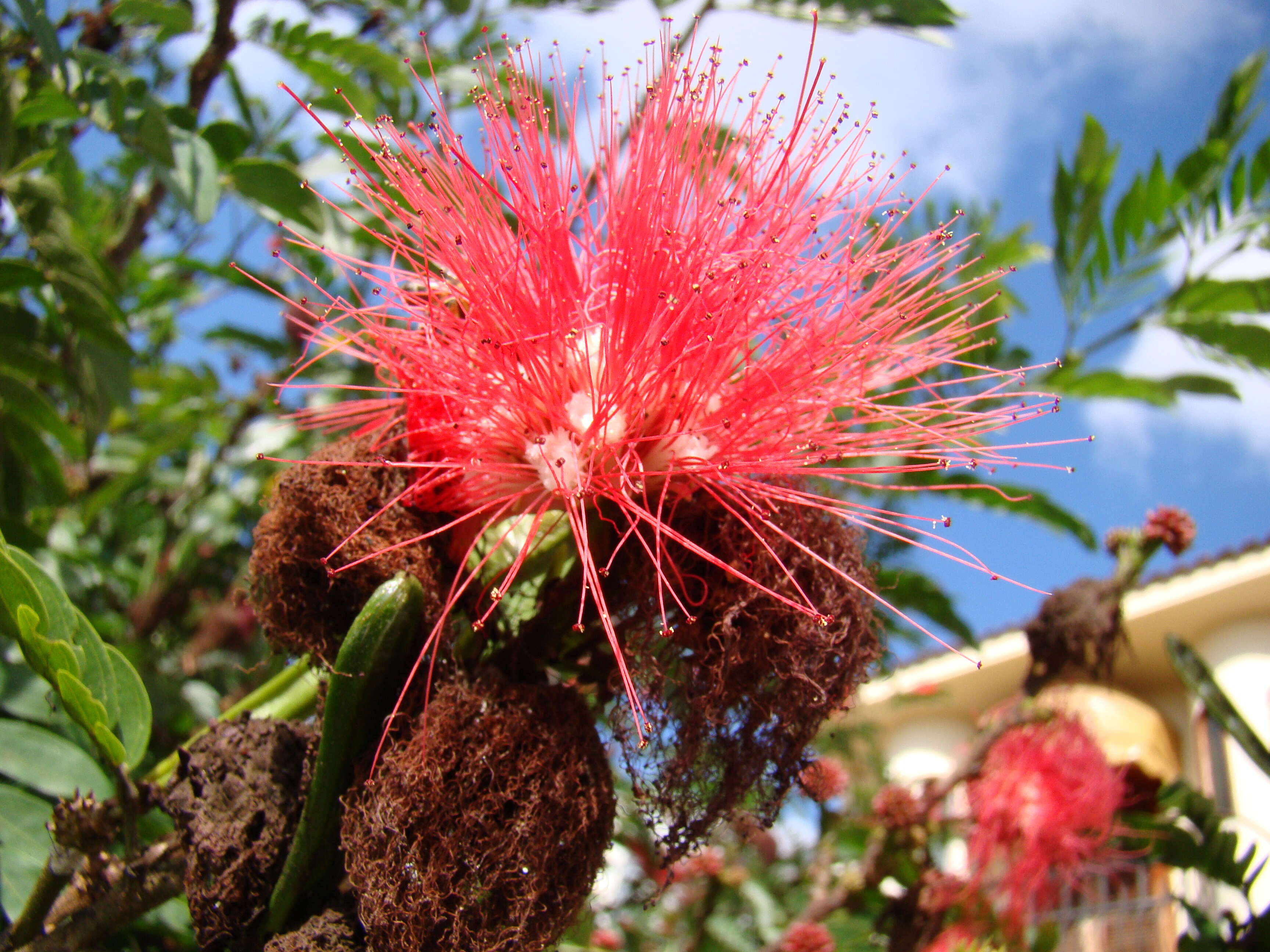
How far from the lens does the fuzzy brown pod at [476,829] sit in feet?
4.70

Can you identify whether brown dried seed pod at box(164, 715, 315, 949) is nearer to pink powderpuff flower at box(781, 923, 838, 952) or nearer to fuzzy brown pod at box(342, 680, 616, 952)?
fuzzy brown pod at box(342, 680, 616, 952)

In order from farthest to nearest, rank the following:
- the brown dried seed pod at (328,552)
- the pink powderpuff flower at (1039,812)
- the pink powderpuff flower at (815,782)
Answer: the pink powderpuff flower at (1039,812) < the pink powderpuff flower at (815,782) < the brown dried seed pod at (328,552)

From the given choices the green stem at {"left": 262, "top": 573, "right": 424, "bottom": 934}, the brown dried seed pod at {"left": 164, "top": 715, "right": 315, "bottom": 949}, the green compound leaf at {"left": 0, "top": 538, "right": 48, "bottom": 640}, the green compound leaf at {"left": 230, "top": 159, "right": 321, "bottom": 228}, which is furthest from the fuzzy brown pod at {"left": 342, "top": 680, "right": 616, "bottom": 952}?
the green compound leaf at {"left": 230, "top": 159, "right": 321, "bottom": 228}

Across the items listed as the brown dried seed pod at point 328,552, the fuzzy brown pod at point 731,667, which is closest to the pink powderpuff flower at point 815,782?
the fuzzy brown pod at point 731,667

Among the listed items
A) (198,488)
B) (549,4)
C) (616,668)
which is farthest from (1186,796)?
(198,488)

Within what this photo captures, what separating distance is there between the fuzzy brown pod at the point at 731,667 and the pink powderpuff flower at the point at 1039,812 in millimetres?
2352

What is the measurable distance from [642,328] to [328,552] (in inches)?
26.2

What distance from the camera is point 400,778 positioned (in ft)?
4.84

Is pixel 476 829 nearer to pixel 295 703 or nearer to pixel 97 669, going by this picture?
pixel 295 703

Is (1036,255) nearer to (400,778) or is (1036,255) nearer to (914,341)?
(914,341)

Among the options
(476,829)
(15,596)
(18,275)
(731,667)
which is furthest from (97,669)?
(18,275)

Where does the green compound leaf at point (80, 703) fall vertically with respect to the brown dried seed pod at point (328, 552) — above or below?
below

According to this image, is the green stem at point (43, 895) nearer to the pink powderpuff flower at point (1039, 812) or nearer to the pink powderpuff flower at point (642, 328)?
the pink powderpuff flower at point (642, 328)

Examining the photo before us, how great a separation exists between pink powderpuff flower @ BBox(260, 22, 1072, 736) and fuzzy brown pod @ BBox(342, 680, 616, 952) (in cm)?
18
